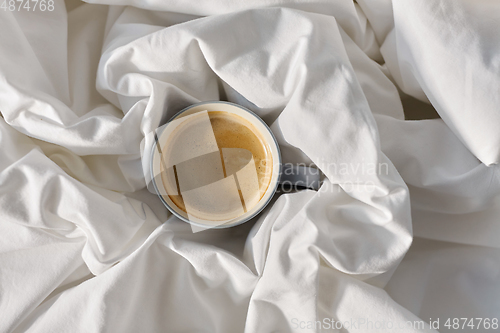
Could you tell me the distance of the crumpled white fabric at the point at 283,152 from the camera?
54 centimetres

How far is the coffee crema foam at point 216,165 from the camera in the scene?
1.95ft

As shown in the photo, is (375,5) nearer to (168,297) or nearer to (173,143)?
(173,143)

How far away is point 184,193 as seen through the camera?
0.60m

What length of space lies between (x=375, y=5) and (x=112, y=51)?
377 mm

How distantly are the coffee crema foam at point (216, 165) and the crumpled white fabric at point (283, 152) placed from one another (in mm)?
30

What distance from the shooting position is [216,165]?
0.61 metres

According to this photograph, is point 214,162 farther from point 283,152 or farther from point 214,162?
point 283,152

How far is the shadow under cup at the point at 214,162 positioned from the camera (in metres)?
0.59

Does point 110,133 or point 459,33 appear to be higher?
point 459,33

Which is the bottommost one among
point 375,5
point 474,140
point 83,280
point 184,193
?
point 83,280

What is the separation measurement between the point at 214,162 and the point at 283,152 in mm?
103

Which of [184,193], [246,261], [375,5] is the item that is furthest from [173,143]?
[375,5]

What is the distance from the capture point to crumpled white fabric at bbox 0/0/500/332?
54cm

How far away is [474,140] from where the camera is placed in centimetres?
55
